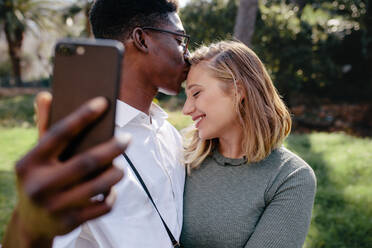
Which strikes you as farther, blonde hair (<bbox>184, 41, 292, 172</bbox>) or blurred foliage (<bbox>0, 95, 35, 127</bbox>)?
blurred foliage (<bbox>0, 95, 35, 127</bbox>)

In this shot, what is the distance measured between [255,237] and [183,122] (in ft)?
18.2

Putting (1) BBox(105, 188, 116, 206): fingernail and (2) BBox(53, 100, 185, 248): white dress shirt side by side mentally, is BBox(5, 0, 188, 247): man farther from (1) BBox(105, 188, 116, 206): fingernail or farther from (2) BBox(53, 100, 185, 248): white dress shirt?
(1) BBox(105, 188, 116, 206): fingernail

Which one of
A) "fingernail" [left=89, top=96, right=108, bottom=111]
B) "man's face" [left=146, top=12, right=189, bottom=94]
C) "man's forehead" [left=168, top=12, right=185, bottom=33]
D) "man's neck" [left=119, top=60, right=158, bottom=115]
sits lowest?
"man's neck" [left=119, top=60, right=158, bottom=115]

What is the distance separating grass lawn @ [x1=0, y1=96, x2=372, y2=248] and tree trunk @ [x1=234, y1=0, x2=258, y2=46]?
3.14m

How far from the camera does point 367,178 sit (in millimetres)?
5555

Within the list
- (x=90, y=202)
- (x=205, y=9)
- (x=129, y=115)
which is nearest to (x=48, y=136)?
(x=90, y=202)

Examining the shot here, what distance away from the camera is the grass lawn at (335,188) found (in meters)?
3.92

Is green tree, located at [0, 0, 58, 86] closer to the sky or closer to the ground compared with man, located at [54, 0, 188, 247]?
closer to the ground

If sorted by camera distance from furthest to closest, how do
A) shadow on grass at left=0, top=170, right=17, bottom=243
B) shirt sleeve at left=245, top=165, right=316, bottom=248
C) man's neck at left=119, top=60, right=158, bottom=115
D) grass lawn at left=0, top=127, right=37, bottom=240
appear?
1. grass lawn at left=0, top=127, right=37, bottom=240
2. shadow on grass at left=0, top=170, right=17, bottom=243
3. man's neck at left=119, top=60, right=158, bottom=115
4. shirt sleeve at left=245, top=165, right=316, bottom=248

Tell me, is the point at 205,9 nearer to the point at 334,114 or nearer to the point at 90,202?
the point at 334,114

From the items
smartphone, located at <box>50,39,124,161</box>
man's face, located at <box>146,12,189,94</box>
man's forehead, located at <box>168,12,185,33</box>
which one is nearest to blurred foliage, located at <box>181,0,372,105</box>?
man's forehead, located at <box>168,12,185,33</box>

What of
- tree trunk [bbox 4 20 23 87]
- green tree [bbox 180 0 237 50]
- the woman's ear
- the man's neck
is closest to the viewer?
the man's neck

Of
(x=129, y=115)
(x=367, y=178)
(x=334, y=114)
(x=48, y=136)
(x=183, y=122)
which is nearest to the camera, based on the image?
(x=48, y=136)

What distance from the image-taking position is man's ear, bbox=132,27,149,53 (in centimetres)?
204
